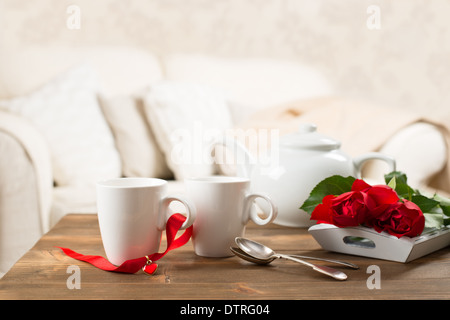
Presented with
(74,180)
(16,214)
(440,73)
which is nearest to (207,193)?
(16,214)

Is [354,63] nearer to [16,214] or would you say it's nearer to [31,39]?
[31,39]

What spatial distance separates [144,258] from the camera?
2.02 ft

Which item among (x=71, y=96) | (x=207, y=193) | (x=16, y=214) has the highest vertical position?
(x=71, y=96)

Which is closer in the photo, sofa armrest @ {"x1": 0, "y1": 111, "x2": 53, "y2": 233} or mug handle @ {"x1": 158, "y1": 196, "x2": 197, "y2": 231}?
mug handle @ {"x1": 158, "y1": 196, "x2": 197, "y2": 231}

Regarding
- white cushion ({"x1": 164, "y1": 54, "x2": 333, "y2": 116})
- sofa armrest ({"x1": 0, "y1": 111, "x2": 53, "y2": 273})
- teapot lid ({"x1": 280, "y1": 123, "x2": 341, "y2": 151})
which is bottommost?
sofa armrest ({"x1": 0, "y1": 111, "x2": 53, "y2": 273})

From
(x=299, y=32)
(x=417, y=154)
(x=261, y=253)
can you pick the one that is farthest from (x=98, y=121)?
(x=299, y=32)

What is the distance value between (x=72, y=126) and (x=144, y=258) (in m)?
1.20

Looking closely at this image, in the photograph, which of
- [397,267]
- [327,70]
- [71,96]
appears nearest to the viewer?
[397,267]

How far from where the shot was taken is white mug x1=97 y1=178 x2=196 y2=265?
0.61 meters

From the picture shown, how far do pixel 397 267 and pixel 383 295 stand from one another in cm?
13

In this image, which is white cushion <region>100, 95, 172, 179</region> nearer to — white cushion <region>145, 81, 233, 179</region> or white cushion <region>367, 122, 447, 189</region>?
white cushion <region>145, 81, 233, 179</region>

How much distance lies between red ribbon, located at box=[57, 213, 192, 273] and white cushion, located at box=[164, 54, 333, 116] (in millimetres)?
1374

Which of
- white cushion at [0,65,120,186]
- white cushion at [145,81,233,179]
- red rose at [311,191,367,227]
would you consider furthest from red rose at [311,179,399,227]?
white cushion at [0,65,120,186]

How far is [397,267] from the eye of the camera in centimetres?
64
